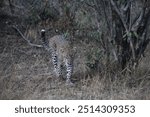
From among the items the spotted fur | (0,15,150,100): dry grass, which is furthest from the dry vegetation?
the spotted fur

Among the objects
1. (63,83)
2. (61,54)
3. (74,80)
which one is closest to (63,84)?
(63,83)

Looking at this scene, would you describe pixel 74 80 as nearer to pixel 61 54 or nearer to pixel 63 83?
pixel 63 83

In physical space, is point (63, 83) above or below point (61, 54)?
below

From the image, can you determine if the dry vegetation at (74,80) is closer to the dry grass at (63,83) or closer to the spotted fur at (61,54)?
the dry grass at (63,83)

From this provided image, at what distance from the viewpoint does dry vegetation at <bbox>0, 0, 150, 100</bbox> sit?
28.1 feet

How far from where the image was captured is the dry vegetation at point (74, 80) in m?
8.56

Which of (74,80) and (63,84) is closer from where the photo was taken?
(63,84)

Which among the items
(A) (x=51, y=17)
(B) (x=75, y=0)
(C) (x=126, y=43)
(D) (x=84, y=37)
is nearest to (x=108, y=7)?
(C) (x=126, y=43)

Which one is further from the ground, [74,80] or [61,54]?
[61,54]

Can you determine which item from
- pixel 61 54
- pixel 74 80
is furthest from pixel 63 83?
pixel 61 54

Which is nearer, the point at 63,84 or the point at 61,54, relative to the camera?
the point at 63,84

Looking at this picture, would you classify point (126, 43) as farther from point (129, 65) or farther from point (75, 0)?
point (75, 0)

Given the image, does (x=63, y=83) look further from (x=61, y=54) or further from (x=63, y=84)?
(x=61, y=54)

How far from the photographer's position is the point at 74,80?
31.2 ft
